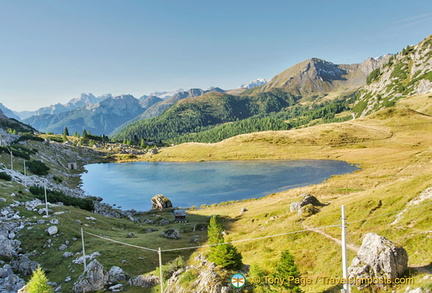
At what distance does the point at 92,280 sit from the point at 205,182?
327 feet

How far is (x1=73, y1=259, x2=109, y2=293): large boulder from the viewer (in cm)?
2894

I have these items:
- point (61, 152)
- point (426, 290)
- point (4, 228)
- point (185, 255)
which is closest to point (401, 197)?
point (426, 290)

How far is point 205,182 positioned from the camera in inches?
5054

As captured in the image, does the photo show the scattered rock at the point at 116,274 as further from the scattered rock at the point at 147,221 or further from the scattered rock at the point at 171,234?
the scattered rock at the point at 147,221

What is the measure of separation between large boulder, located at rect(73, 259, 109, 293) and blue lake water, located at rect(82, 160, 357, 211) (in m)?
64.3

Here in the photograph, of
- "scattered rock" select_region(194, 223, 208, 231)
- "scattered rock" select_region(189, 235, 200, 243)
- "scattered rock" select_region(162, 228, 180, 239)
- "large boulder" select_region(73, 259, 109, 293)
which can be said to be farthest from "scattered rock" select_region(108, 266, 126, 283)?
"scattered rock" select_region(194, 223, 208, 231)

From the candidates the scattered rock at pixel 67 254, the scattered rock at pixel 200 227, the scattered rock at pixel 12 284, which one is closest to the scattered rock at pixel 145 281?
the scattered rock at pixel 12 284

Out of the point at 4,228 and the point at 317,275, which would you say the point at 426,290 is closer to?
the point at 317,275

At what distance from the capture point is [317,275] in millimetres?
24156

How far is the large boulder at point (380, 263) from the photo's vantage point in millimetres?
18328

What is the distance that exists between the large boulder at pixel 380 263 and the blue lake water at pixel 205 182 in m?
77.7

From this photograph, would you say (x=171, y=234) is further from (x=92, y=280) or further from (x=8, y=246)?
(x=8, y=246)

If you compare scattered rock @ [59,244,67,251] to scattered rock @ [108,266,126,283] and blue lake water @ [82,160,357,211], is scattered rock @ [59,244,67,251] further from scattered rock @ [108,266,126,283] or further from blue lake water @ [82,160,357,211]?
blue lake water @ [82,160,357,211]

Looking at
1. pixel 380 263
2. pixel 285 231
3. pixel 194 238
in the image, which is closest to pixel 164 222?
pixel 194 238
